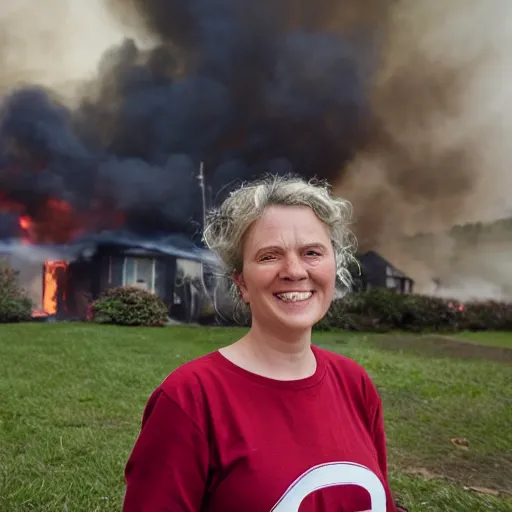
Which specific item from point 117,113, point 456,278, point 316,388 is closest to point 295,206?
point 316,388

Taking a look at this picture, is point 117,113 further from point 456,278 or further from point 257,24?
point 456,278

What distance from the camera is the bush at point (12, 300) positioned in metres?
5.45

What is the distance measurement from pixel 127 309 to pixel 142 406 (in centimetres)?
164

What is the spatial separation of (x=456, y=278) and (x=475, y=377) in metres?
1.29

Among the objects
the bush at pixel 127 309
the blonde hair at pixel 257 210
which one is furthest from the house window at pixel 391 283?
the blonde hair at pixel 257 210

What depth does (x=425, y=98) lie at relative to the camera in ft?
19.5

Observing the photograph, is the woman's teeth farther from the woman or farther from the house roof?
the house roof

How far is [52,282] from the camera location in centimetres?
579

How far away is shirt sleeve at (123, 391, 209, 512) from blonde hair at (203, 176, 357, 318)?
385mm

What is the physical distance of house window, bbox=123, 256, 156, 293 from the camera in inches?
230

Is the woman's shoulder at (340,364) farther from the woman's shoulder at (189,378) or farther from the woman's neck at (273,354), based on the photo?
the woman's shoulder at (189,378)

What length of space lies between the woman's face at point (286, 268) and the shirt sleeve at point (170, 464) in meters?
0.30

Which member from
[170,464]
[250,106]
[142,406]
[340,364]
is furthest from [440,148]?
[170,464]

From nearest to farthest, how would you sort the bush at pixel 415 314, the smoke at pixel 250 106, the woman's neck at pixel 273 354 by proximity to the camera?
the woman's neck at pixel 273 354 → the smoke at pixel 250 106 → the bush at pixel 415 314
